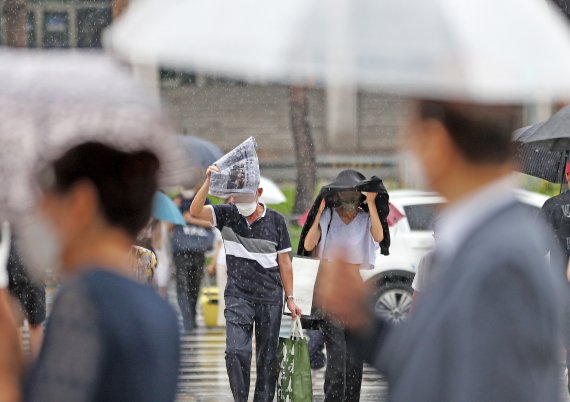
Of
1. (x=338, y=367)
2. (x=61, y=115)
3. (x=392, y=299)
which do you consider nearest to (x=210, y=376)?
(x=392, y=299)

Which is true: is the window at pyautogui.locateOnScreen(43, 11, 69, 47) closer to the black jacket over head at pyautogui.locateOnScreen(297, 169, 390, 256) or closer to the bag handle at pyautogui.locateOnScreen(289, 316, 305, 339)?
the black jacket over head at pyautogui.locateOnScreen(297, 169, 390, 256)

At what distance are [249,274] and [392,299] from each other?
4.86 metres

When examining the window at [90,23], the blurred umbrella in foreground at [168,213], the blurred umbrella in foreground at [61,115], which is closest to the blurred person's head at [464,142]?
the blurred umbrella in foreground at [61,115]

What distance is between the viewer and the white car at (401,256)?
1359cm

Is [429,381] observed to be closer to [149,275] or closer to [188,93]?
[149,275]

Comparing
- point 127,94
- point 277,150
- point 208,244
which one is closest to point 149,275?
point 208,244

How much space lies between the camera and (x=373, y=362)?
2.96 meters

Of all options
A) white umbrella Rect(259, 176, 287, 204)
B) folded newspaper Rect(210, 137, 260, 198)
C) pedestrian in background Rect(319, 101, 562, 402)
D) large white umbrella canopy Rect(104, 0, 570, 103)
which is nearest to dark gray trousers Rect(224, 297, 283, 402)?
folded newspaper Rect(210, 137, 260, 198)

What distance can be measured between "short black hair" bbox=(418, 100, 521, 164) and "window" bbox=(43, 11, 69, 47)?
3243 cm

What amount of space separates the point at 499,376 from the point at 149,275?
19.3ft

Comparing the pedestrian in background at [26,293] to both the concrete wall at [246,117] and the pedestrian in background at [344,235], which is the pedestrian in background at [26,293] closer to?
the pedestrian in background at [344,235]

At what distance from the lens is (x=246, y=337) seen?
894 centimetres

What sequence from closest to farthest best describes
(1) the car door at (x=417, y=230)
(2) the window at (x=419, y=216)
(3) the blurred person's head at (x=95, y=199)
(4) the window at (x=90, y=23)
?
(3) the blurred person's head at (x=95, y=199) < (1) the car door at (x=417, y=230) < (2) the window at (x=419, y=216) < (4) the window at (x=90, y=23)

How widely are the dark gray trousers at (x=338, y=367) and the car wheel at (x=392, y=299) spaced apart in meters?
4.33
